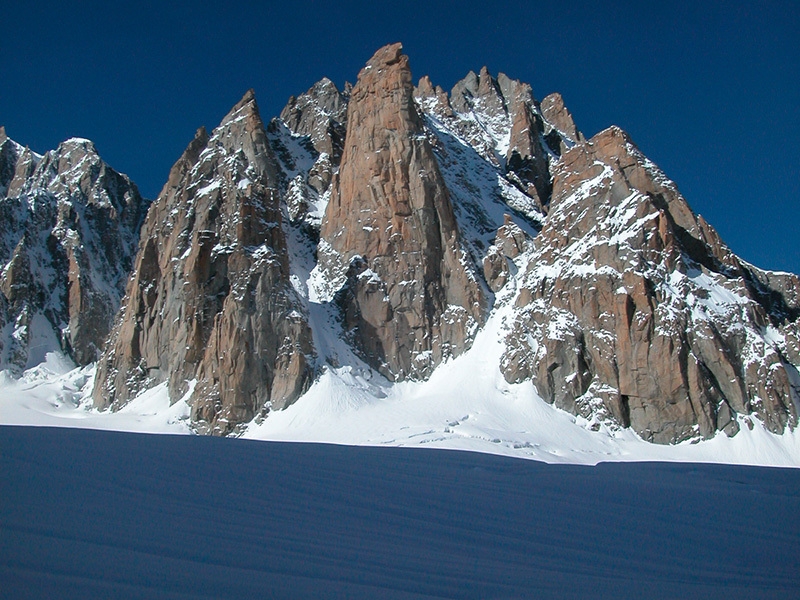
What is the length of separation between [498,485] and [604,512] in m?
2.41

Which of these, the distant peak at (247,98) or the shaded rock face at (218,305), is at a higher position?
the distant peak at (247,98)

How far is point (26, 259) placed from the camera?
88.1 m

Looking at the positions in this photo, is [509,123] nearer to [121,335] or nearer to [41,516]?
[121,335]

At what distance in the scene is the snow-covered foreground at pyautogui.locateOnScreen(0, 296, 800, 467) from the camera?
139ft

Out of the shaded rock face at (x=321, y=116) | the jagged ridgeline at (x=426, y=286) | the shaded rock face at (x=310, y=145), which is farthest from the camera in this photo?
the shaded rock face at (x=321, y=116)

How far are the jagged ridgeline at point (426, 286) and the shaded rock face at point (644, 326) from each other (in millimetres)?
161

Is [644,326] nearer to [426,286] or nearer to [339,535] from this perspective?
[426,286]

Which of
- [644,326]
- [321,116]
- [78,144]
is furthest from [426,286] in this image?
[78,144]

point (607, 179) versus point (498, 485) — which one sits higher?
point (607, 179)

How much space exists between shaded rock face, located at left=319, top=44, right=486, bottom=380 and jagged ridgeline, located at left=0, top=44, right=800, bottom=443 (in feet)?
0.73

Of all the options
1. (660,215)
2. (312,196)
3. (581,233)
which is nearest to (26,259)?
(312,196)

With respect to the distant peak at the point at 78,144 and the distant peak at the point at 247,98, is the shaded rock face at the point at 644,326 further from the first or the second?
the distant peak at the point at 78,144

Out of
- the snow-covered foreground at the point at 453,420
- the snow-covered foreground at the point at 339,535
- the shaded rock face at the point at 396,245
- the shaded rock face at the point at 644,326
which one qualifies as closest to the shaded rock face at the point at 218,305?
the snow-covered foreground at the point at 453,420

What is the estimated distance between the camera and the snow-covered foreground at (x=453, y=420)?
42375 millimetres
